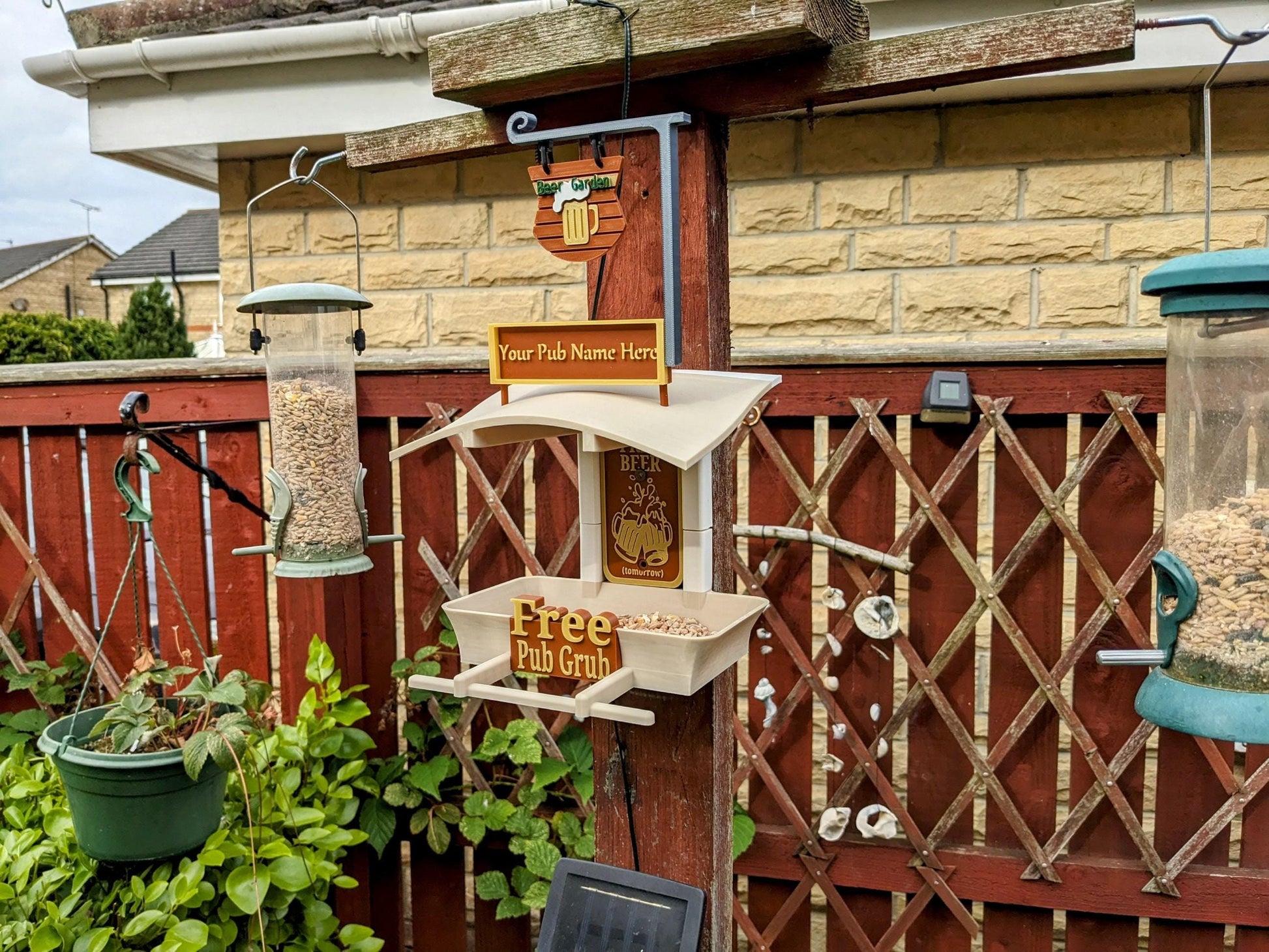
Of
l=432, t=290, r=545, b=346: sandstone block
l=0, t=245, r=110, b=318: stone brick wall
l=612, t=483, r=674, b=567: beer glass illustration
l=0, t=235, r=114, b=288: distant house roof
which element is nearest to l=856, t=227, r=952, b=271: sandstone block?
l=432, t=290, r=545, b=346: sandstone block

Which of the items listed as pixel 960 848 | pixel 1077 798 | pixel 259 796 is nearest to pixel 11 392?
pixel 259 796

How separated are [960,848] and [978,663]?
0.61 m

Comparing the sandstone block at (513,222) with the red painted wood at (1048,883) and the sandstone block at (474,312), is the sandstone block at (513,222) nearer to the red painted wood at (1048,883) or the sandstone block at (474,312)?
the sandstone block at (474,312)

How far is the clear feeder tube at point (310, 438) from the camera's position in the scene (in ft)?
7.81

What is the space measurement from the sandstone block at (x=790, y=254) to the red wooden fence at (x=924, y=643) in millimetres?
564

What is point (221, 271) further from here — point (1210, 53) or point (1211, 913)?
point (1211, 913)

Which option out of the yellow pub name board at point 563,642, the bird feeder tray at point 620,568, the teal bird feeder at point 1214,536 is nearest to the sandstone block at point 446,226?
the bird feeder tray at point 620,568

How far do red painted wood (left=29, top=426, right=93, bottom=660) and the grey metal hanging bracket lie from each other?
228 centimetres

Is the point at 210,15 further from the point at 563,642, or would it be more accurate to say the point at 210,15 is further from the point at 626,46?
the point at 563,642

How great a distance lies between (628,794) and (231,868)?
3.73 ft

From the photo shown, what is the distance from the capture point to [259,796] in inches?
91.9

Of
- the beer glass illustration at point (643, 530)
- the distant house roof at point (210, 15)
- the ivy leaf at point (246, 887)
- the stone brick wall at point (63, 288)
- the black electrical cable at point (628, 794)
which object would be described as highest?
the stone brick wall at point (63, 288)

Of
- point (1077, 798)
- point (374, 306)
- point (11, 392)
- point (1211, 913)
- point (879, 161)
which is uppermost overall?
point (879, 161)

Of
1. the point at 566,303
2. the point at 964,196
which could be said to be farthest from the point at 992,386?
the point at 566,303
